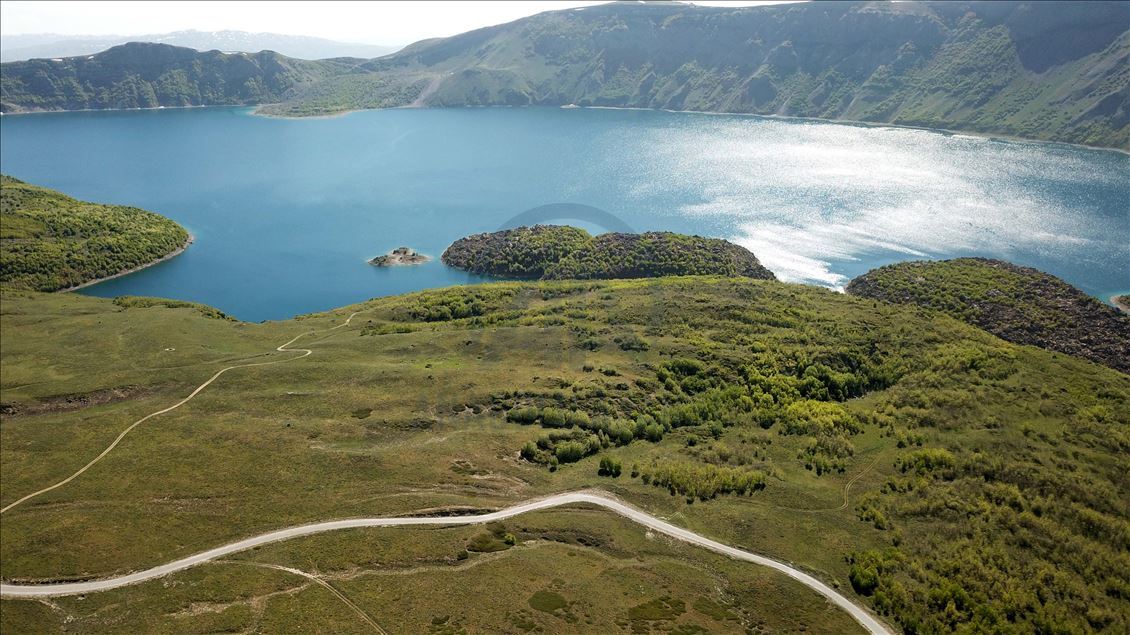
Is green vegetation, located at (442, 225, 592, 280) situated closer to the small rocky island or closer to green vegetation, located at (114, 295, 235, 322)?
the small rocky island

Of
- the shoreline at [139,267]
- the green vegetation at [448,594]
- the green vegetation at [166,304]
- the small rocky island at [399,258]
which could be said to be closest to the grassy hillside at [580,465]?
the green vegetation at [448,594]

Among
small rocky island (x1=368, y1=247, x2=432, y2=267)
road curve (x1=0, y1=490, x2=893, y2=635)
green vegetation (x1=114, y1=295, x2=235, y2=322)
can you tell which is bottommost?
road curve (x1=0, y1=490, x2=893, y2=635)

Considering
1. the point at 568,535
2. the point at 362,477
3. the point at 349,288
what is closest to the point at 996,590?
the point at 568,535

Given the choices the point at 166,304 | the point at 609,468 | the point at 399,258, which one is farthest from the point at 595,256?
the point at 166,304

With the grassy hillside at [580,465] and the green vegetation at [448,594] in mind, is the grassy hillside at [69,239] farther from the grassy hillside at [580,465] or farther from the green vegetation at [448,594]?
the green vegetation at [448,594]

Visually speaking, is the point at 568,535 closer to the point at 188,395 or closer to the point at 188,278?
the point at 188,395

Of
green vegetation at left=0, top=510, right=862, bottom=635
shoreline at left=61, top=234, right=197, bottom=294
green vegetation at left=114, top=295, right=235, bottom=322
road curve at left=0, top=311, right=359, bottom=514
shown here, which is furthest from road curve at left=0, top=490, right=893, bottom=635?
shoreline at left=61, top=234, right=197, bottom=294

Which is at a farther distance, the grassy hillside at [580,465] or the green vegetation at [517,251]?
the green vegetation at [517,251]
